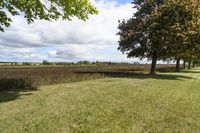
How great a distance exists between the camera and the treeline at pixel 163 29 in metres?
32.2

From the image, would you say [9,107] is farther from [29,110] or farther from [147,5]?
[147,5]

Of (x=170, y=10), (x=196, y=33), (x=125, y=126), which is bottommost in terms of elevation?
(x=125, y=126)

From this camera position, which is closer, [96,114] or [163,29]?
[96,114]

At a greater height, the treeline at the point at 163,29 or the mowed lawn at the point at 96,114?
the treeline at the point at 163,29

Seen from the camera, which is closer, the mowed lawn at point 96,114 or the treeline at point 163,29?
A: the mowed lawn at point 96,114

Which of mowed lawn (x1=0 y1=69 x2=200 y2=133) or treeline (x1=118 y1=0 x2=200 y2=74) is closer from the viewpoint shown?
mowed lawn (x1=0 y1=69 x2=200 y2=133)

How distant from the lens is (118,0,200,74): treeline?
3222 cm

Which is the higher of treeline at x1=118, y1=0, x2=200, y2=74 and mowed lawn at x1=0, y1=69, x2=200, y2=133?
treeline at x1=118, y1=0, x2=200, y2=74

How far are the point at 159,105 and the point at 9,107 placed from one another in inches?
253

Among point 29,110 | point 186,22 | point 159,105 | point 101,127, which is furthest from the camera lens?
point 186,22

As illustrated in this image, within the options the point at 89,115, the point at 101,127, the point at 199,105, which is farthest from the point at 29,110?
the point at 199,105

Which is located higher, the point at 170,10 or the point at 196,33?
the point at 170,10

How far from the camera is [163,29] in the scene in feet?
108

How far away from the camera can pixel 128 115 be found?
1027 cm
